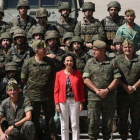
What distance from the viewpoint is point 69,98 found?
24.5 feet

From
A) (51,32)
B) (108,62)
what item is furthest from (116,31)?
(108,62)

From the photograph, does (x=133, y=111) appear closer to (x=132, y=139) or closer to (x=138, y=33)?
(x=132, y=139)

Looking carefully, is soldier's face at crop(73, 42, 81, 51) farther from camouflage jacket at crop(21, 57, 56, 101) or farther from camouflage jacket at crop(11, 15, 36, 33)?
camouflage jacket at crop(11, 15, 36, 33)

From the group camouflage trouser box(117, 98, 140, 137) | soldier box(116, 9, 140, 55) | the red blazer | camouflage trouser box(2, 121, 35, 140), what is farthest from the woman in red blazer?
soldier box(116, 9, 140, 55)

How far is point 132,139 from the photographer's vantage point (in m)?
7.73

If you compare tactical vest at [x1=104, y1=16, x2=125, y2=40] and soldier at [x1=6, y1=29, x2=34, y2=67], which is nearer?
soldier at [x1=6, y1=29, x2=34, y2=67]

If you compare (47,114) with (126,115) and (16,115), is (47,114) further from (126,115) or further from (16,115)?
(126,115)

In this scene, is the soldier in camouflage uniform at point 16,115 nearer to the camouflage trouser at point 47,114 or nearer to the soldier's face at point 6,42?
the camouflage trouser at point 47,114

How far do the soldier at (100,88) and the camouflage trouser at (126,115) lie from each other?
11.3 inches

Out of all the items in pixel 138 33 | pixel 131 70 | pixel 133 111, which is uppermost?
pixel 138 33

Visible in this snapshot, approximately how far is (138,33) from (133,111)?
6.32ft

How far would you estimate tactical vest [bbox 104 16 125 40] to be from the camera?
959 centimetres

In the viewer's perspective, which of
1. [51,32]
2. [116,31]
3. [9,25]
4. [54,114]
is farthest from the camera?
[9,25]

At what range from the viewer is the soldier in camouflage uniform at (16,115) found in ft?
24.4
